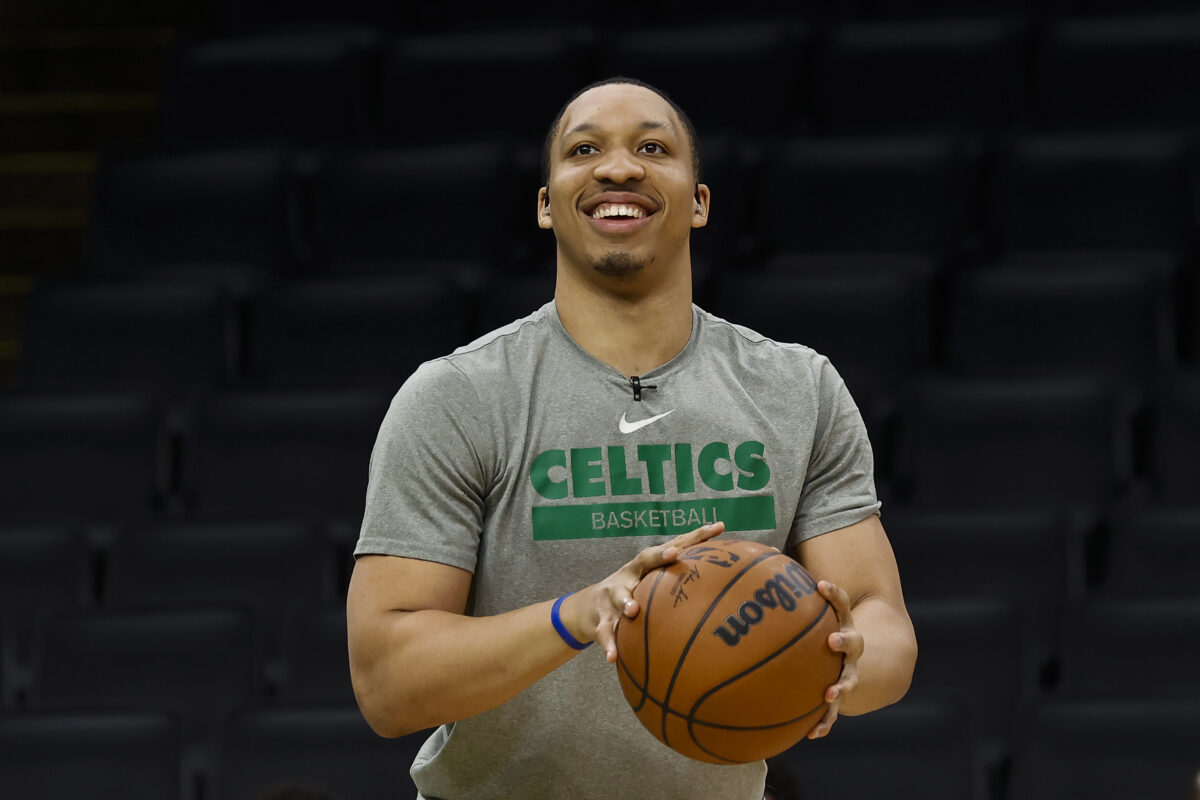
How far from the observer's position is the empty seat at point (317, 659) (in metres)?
2.99

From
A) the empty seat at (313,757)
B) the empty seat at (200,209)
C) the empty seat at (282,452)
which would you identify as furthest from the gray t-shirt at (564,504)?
the empty seat at (200,209)

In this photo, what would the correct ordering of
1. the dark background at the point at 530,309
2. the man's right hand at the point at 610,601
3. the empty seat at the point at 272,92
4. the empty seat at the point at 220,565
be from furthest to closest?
1. the empty seat at the point at 272,92
2. the empty seat at the point at 220,565
3. the dark background at the point at 530,309
4. the man's right hand at the point at 610,601

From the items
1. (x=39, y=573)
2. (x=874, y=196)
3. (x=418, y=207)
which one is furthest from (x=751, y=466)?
(x=418, y=207)

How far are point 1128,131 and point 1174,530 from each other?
123 cm

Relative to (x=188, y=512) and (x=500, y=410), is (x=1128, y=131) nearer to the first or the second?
(x=188, y=512)

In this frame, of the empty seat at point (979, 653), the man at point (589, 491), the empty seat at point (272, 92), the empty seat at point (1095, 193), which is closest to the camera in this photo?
the man at point (589, 491)

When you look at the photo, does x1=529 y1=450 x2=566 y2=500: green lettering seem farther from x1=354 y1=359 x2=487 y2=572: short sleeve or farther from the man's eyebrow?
the man's eyebrow

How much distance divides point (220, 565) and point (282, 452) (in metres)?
0.35

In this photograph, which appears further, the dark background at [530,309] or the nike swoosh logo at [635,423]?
the dark background at [530,309]

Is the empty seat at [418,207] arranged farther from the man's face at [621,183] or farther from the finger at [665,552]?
the finger at [665,552]

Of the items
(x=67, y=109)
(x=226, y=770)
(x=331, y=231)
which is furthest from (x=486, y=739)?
(x=67, y=109)

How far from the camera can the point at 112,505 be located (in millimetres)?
3588

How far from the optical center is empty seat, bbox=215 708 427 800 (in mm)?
2727

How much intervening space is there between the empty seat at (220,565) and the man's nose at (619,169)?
1.84 meters
